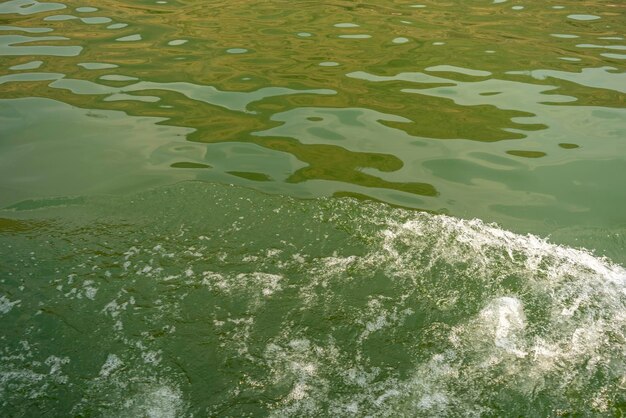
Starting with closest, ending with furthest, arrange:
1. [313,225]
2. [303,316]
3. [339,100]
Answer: [303,316] → [313,225] → [339,100]

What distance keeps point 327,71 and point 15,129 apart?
9.54 feet

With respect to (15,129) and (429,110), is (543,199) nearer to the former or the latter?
(429,110)

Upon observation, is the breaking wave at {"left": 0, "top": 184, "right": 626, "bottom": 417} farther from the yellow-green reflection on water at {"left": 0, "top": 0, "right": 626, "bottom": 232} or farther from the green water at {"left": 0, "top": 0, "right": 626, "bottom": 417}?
the yellow-green reflection on water at {"left": 0, "top": 0, "right": 626, "bottom": 232}

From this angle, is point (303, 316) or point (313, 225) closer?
point (303, 316)

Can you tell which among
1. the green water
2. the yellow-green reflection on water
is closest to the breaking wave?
the green water

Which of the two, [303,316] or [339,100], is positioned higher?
[339,100]

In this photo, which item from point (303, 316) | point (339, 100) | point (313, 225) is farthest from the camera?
point (339, 100)

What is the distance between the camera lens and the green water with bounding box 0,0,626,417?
2602 mm

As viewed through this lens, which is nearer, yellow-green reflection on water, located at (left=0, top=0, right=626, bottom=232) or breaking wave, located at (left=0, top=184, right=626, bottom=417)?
breaking wave, located at (left=0, top=184, right=626, bottom=417)

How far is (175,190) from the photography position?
418 centimetres

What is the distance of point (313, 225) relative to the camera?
3701mm

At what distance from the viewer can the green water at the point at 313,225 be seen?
260 cm

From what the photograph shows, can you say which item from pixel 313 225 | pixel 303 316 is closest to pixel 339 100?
pixel 313 225

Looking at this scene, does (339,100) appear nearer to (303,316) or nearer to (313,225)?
(313,225)
